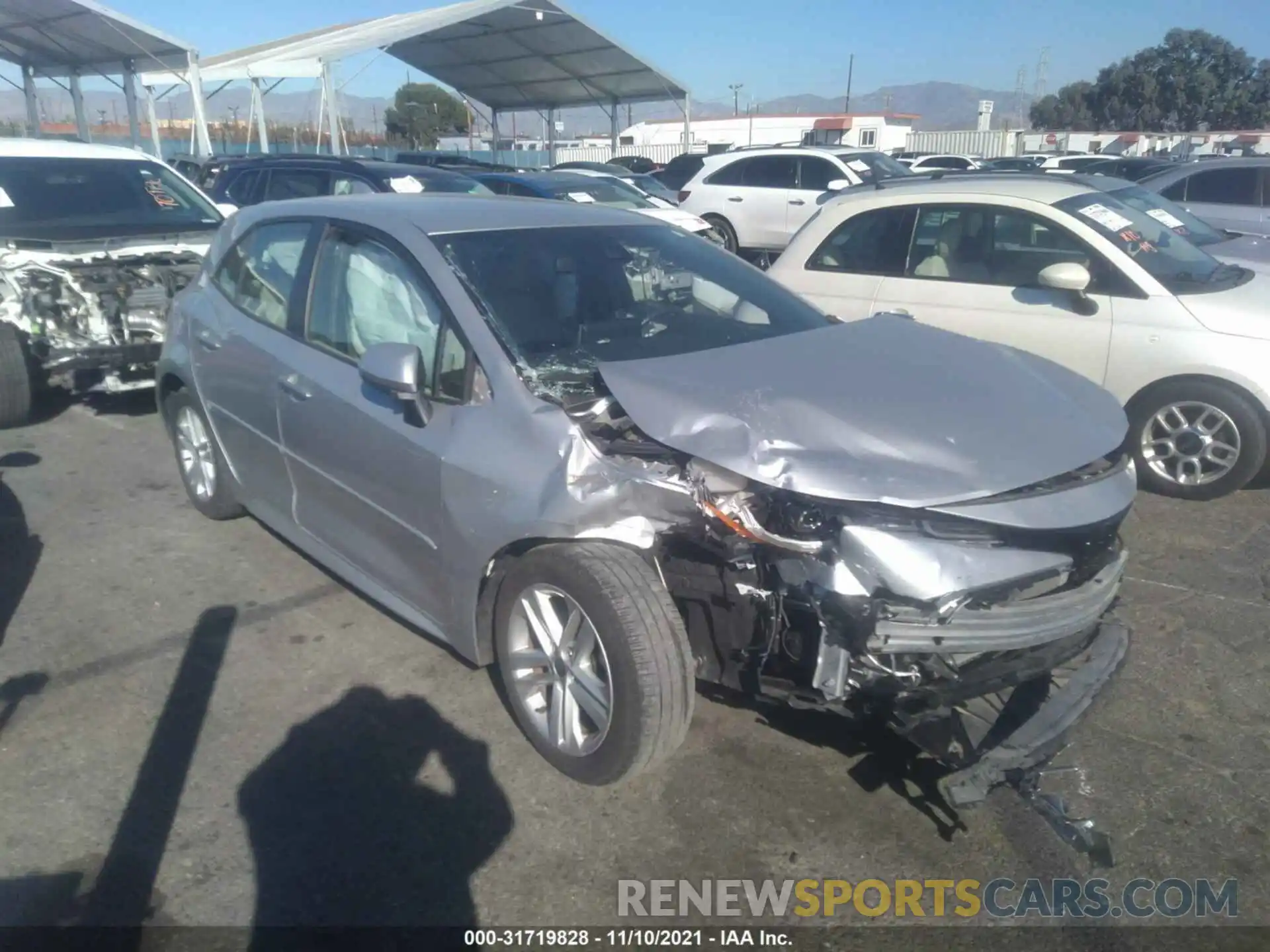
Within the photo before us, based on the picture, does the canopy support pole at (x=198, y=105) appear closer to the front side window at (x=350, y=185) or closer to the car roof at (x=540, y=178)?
the car roof at (x=540, y=178)

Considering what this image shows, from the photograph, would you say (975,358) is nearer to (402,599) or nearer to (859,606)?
(859,606)

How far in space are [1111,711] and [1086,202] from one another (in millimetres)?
3525

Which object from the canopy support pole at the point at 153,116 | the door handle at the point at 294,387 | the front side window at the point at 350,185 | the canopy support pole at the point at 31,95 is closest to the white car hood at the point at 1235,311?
the door handle at the point at 294,387

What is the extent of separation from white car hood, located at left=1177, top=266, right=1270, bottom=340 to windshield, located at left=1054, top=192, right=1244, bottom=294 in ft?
0.26

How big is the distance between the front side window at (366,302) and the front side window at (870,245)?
371cm

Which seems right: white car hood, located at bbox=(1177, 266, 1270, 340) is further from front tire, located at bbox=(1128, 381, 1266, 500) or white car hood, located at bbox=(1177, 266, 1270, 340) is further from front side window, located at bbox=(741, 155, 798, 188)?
front side window, located at bbox=(741, 155, 798, 188)

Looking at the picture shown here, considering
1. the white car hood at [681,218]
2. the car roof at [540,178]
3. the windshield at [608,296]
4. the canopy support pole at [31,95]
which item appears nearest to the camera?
the windshield at [608,296]

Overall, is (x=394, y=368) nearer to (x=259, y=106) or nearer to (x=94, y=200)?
(x=94, y=200)

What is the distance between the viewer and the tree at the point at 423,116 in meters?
52.5

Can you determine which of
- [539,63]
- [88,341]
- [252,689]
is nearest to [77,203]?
[88,341]

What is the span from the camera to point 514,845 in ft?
9.37

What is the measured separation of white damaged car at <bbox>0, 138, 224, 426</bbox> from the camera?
6.44 m

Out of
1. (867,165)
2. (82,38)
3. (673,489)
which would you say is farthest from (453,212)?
(82,38)

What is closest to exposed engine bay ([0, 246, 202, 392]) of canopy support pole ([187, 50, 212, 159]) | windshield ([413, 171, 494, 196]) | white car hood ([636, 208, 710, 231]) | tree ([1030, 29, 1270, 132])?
windshield ([413, 171, 494, 196])
